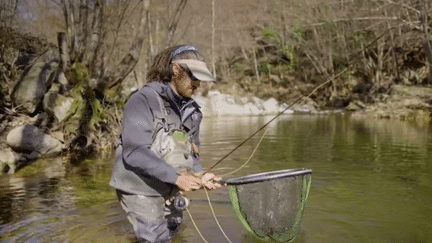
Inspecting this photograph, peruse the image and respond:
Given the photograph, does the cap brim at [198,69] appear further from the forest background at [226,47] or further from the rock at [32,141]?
the rock at [32,141]

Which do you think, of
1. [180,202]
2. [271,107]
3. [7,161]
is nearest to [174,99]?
[180,202]

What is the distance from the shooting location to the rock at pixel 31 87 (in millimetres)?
10781

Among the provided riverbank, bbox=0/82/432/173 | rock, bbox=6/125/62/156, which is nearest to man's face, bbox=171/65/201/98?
riverbank, bbox=0/82/432/173

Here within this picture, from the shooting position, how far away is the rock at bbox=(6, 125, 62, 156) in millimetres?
9659

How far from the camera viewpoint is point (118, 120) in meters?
11.4

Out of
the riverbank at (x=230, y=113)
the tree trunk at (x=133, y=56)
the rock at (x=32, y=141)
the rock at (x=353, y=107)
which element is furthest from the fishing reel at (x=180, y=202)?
the rock at (x=353, y=107)

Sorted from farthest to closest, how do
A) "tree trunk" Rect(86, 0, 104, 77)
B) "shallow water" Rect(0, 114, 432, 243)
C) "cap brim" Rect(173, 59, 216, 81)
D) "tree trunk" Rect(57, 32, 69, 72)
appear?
"tree trunk" Rect(86, 0, 104, 77)
"tree trunk" Rect(57, 32, 69, 72)
"shallow water" Rect(0, 114, 432, 243)
"cap brim" Rect(173, 59, 216, 81)

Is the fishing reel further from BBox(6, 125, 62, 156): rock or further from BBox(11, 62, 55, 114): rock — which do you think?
BBox(11, 62, 55, 114): rock

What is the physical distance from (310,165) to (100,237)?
18.1ft

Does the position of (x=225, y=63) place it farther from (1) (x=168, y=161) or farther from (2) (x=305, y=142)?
(1) (x=168, y=161)

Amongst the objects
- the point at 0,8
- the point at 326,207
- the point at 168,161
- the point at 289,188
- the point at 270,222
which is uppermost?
the point at 0,8

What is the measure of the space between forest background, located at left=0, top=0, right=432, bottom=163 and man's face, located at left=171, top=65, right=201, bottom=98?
3.86 ft

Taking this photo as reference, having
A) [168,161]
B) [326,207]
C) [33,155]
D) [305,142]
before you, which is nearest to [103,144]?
[33,155]

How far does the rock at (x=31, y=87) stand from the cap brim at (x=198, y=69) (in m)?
8.43
